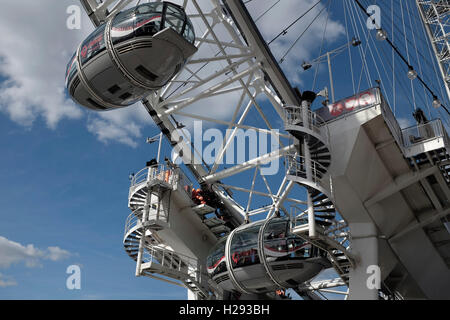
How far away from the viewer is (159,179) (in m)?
23.0

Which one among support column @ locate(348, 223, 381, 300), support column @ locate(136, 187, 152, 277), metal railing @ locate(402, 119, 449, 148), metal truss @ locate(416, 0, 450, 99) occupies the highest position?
metal truss @ locate(416, 0, 450, 99)

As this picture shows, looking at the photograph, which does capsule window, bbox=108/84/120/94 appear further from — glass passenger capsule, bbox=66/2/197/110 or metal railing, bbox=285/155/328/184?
metal railing, bbox=285/155/328/184

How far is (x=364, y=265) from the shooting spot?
1728 centimetres

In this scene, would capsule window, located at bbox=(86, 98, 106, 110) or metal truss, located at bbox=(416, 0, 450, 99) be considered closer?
capsule window, located at bbox=(86, 98, 106, 110)

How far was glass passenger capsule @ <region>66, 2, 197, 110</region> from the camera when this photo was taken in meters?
14.7

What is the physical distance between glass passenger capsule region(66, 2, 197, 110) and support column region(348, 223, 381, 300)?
30.6 ft

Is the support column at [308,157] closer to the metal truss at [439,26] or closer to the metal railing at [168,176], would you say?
the metal railing at [168,176]

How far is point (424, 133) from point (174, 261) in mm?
13177

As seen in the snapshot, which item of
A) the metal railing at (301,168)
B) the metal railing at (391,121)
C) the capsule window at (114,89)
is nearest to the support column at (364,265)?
the metal railing at (301,168)

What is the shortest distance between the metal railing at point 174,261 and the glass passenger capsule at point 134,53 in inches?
348

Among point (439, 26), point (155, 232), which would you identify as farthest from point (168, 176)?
point (439, 26)

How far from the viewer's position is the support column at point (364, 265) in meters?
16.6

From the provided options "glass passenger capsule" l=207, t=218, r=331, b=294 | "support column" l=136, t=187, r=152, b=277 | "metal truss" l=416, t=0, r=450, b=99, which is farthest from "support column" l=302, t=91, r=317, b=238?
"metal truss" l=416, t=0, r=450, b=99

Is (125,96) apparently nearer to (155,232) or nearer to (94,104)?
(94,104)
